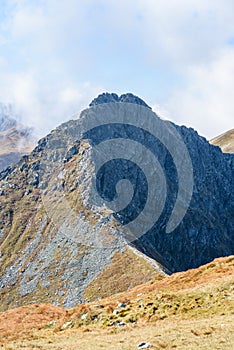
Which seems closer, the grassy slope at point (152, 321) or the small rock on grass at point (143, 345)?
the small rock on grass at point (143, 345)

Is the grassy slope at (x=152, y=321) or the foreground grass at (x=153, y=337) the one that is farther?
the grassy slope at (x=152, y=321)

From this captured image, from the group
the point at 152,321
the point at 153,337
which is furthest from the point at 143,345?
the point at 152,321

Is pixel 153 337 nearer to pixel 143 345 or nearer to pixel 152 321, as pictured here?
pixel 143 345

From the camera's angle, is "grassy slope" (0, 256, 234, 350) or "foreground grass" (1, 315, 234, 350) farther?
"grassy slope" (0, 256, 234, 350)

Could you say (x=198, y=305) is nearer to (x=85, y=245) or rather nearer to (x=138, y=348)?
(x=138, y=348)

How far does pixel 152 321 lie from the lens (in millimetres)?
32156

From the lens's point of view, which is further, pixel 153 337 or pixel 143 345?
pixel 153 337

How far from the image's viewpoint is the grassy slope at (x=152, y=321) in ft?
86.7

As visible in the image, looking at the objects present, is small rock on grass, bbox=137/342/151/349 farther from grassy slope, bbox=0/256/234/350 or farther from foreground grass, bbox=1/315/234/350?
grassy slope, bbox=0/256/234/350

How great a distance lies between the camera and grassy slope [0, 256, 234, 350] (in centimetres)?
2642

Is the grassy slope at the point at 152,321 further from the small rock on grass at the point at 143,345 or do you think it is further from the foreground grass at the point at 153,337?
the small rock on grass at the point at 143,345

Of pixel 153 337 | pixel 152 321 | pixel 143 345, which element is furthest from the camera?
pixel 152 321

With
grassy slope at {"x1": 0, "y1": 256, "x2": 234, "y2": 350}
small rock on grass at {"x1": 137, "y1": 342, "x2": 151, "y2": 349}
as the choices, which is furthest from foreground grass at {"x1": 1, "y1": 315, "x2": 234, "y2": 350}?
small rock on grass at {"x1": 137, "y1": 342, "x2": 151, "y2": 349}

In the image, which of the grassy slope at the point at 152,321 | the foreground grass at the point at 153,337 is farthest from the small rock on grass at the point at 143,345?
the grassy slope at the point at 152,321
